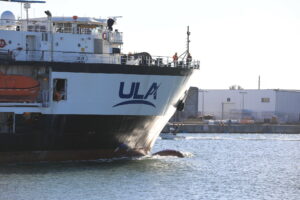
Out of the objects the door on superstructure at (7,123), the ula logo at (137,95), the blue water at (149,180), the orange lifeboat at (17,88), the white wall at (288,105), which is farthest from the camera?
the white wall at (288,105)

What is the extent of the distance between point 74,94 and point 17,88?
2881 mm

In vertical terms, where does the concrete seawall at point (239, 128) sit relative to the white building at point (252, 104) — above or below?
below

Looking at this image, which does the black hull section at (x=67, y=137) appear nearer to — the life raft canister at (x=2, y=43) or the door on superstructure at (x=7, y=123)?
the door on superstructure at (x=7, y=123)

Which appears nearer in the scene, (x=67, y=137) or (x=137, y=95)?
(x=67, y=137)

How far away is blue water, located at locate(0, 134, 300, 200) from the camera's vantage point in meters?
30.7

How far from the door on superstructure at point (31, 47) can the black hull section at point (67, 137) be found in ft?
11.0

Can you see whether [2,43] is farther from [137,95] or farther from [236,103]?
[236,103]

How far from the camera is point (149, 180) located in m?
34.6

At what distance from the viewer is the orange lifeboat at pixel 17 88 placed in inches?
1468

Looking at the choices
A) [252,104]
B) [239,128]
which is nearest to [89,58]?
[239,128]

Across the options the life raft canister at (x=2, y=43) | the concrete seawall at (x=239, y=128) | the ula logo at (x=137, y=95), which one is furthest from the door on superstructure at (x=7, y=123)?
the concrete seawall at (x=239, y=128)

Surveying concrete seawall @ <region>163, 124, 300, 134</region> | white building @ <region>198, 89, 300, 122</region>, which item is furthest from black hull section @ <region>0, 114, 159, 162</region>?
white building @ <region>198, 89, 300, 122</region>

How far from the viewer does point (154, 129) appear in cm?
4188

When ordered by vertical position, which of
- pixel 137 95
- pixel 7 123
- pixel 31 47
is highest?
pixel 31 47
